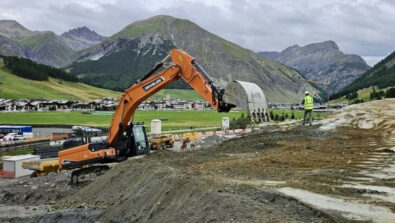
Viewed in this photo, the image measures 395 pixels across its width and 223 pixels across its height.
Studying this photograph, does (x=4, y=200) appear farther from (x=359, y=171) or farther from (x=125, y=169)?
(x=359, y=171)

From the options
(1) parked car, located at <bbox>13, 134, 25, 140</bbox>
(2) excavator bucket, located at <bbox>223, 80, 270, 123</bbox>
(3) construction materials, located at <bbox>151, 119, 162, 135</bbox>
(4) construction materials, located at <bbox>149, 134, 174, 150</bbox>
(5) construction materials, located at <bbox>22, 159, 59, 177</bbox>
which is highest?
(2) excavator bucket, located at <bbox>223, 80, 270, 123</bbox>

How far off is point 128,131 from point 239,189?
12.3m

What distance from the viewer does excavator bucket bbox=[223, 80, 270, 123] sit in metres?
18.3

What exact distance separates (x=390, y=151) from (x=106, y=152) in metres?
13.5

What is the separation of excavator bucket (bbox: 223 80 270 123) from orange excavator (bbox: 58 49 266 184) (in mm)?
3039

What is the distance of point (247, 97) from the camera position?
18250mm

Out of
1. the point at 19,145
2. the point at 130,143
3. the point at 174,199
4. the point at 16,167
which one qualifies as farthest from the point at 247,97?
the point at 19,145

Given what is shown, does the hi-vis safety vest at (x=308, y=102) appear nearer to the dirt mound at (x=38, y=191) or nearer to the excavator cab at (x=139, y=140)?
the excavator cab at (x=139, y=140)

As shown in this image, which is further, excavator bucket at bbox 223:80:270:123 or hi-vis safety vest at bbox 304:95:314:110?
hi-vis safety vest at bbox 304:95:314:110

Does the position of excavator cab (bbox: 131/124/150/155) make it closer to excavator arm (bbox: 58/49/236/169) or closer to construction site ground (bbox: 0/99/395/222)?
excavator arm (bbox: 58/49/236/169)

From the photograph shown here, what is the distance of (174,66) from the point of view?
2188 centimetres

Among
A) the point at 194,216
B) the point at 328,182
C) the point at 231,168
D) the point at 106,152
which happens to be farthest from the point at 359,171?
the point at 106,152

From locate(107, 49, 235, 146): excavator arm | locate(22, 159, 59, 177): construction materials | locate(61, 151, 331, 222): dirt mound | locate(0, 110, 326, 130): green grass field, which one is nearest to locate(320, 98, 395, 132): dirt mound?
locate(107, 49, 235, 146): excavator arm

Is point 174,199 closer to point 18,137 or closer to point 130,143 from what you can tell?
point 130,143
